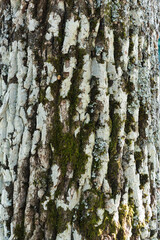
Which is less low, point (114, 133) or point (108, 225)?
point (114, 133)

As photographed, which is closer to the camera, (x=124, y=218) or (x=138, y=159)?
(x=124, y=218)

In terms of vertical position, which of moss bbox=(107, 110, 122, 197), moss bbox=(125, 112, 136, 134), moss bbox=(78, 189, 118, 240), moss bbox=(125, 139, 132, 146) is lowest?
moss bbox=(78, 189, 118, 240)

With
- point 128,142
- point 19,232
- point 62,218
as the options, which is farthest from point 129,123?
point 19,232

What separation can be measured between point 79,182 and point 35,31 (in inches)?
32.5

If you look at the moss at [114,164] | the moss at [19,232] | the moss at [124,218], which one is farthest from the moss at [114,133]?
the moss at [19,232]

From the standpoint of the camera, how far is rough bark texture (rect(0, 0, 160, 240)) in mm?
1385

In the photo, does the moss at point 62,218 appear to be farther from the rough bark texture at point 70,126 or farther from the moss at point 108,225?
the moss at point 108,225

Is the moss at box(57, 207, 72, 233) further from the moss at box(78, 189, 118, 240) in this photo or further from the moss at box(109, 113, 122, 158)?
the moss at box(109, 113, 122, 158)

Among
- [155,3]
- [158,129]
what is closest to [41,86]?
[158,129]

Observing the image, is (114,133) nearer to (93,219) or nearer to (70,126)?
(70,126)

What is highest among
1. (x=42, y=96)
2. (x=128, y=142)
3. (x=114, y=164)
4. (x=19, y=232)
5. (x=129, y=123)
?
(x=42, y=96)

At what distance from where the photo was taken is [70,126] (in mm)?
1427

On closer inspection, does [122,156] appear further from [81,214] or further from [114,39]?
[114,39]

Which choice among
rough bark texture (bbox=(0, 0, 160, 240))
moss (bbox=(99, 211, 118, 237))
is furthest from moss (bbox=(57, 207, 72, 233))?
moss (bbox=(99, 211, 118, 237))
